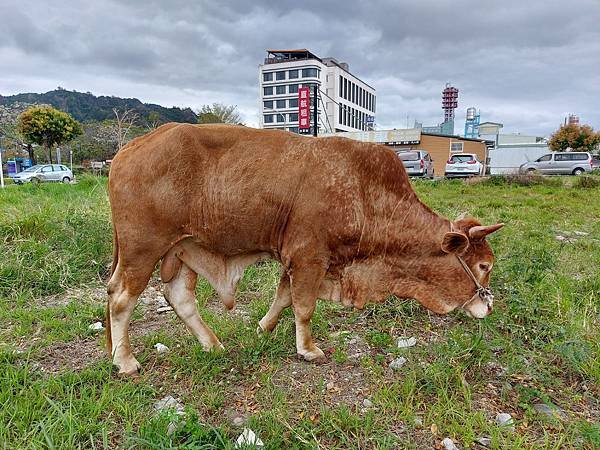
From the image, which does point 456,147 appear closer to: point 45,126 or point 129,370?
point 45,126

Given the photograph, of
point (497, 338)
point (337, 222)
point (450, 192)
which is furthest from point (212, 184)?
point (450, 192)

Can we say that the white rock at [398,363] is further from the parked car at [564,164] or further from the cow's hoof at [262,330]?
the parked car at [564,164]

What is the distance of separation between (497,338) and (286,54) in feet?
248

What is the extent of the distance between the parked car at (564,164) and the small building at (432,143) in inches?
466

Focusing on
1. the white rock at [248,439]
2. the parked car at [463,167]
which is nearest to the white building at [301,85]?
the parked car at [463,167]

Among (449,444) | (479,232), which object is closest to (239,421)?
(449,444)

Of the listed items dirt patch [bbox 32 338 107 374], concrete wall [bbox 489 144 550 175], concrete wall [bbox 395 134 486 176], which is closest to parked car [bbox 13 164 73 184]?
dirt patch [bbox 32 338 107 374]

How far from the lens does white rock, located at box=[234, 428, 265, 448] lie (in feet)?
7.86

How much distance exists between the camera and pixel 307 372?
334 cm

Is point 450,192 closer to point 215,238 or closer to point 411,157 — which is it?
point 411,157

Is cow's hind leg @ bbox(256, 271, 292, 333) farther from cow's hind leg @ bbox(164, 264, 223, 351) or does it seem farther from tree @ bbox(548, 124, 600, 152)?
tree @ bbox(548, 124, 600, 152)

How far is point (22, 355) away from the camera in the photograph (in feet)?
11.3

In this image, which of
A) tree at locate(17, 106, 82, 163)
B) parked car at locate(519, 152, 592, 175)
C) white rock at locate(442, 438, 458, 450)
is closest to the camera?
white rock at locate(442, 438, 458, 450)

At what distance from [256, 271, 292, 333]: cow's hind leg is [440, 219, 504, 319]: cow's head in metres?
1.28
